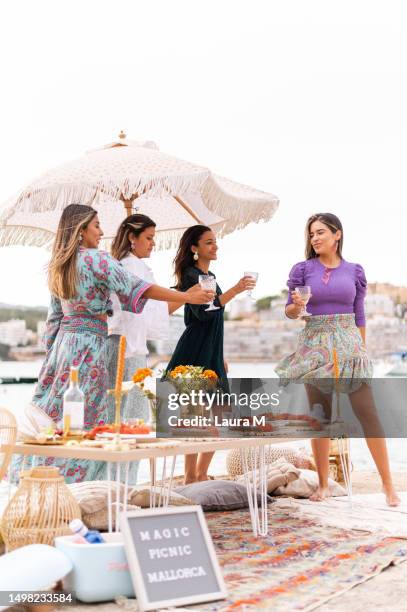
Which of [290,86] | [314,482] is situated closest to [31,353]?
[290,86]

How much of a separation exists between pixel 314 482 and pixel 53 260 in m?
2.25

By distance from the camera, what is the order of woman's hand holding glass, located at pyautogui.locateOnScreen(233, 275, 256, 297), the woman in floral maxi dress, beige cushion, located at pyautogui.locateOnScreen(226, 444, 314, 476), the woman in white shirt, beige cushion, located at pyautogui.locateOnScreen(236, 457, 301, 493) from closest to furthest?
the woman in floral maxi dress → woman's hand holding glass, located at pyautogui.locateOnScreen(233, 275, 256, 297) → the woman in white shirt → beige cushion, located at pyautogui.locateOnScreen(236, 457, 301, 493) → beige cushion, located at pyautogui.locateOnScreen(226, 444, 314, 476)

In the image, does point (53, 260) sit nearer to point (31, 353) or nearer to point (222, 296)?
point (222, 296)

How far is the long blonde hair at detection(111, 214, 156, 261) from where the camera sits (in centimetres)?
466

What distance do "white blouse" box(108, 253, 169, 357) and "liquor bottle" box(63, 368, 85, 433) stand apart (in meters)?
1.06

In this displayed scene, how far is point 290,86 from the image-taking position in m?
17.4

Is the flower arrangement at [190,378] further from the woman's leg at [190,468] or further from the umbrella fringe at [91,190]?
the woman's leg at [190,468]

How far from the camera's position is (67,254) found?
3941mm

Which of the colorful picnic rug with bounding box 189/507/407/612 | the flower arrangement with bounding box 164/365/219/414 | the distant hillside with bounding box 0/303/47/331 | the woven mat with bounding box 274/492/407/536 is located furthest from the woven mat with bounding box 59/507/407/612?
the distant hillside with bounding box 0/303/47/331

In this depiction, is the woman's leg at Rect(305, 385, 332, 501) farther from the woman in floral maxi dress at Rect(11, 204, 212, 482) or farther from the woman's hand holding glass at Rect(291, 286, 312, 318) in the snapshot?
the woman in floral maxi dress at Rect(11, 204, 212, 482)

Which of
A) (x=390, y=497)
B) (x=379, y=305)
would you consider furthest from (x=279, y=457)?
(x=379, y=305)

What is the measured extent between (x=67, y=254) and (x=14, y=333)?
22291mm

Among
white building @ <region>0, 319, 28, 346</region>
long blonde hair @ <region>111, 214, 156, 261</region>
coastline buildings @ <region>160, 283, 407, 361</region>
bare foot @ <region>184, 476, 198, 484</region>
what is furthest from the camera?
coastline buildings @ <region>160, 283, 407, 361</region>

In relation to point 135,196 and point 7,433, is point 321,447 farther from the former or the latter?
point 7,433
